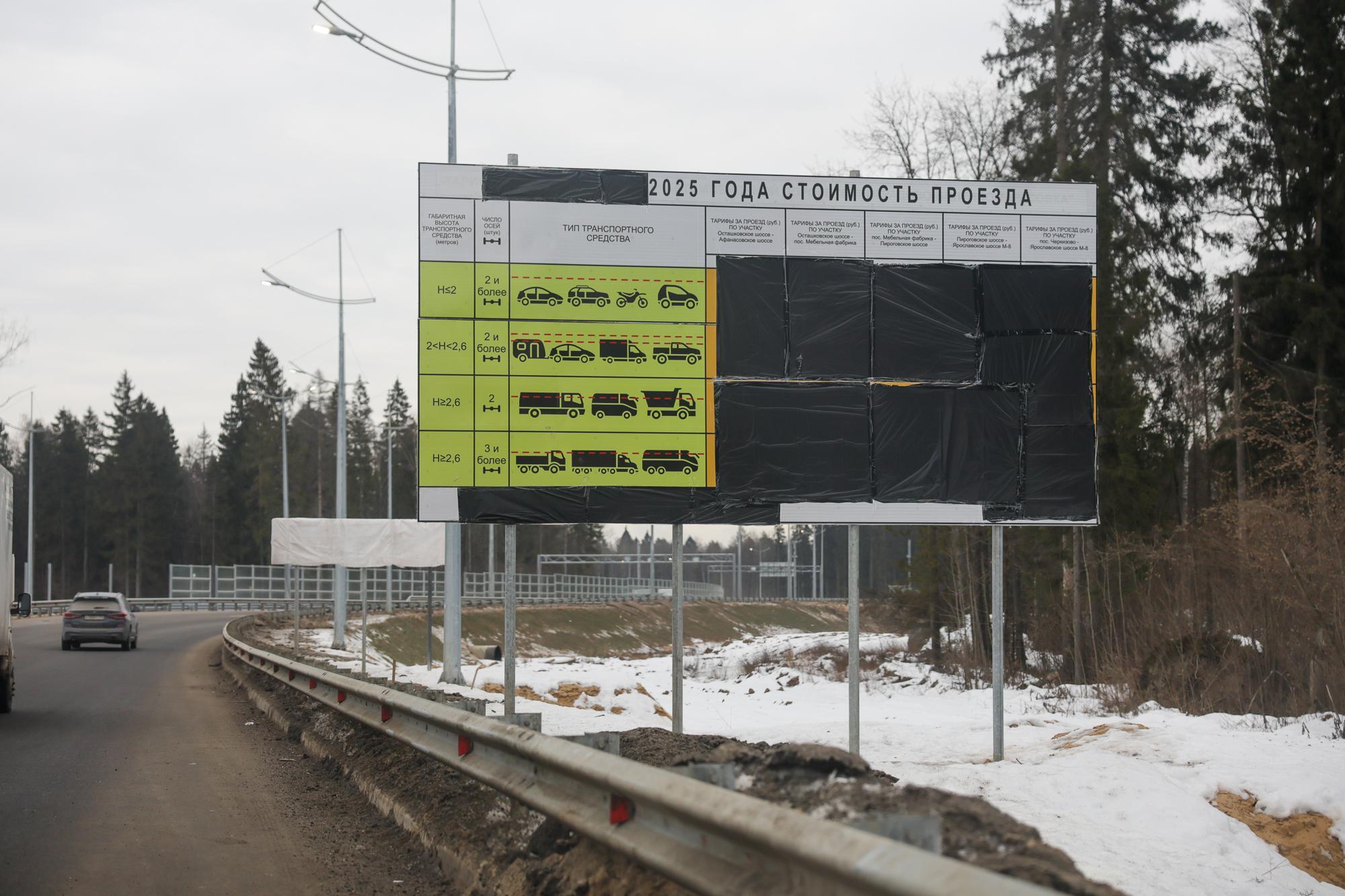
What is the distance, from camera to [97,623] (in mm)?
35938

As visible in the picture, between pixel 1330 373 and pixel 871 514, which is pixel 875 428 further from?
pixel 1330 373

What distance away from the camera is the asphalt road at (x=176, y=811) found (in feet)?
22.6

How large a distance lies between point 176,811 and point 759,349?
6.78 metres

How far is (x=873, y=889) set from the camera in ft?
9.38

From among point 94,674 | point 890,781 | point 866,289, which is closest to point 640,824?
point 890,781

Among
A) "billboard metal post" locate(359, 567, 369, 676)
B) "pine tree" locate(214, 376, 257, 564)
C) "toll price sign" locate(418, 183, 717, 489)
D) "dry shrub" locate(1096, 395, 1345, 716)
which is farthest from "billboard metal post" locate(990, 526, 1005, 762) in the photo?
"pine tree" locate(214, 376, 257, 564)

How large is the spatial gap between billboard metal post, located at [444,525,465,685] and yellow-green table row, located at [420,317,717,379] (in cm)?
1038

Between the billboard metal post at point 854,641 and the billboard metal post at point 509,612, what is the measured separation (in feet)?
10.8

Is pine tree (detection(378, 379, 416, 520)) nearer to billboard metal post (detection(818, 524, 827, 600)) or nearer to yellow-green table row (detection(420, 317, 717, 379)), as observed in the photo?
billboard metal post (detection(818, 524, 827, 600))

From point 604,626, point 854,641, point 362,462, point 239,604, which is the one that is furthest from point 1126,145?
point 362,462

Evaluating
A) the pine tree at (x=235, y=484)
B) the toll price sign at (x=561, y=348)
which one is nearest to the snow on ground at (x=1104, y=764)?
the toll price sign at (x=561, y=348)

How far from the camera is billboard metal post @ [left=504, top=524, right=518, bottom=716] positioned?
1178 cm

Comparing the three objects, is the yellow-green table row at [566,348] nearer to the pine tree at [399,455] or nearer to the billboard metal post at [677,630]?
the billboard metal post at [677,630]

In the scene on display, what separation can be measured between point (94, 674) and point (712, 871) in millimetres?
25729
